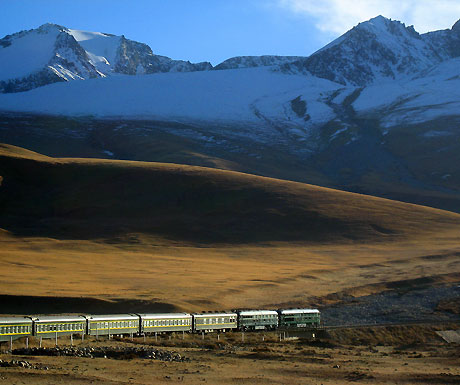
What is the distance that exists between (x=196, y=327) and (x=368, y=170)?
13847cm

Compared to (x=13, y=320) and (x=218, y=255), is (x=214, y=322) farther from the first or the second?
(x=218, y=255)

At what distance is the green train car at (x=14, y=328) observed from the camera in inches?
1313

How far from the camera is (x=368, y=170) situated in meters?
175

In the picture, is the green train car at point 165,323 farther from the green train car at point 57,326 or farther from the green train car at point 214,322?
the green train car at point 57,326

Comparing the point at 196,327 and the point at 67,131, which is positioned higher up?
the point at 67,131

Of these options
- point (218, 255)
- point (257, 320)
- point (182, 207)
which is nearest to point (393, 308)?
point (257, 320)

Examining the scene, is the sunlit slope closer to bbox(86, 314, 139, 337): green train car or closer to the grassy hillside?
the grassy hillside

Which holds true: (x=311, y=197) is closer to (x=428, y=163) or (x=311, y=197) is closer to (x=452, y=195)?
(x=452, y=195)

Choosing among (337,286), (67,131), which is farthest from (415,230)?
(67,131)

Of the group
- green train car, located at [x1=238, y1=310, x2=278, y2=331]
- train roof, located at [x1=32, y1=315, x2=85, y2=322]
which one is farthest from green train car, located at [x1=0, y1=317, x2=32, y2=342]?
green train car, located at [x1=238, y1=310, x2=278, y2=331]

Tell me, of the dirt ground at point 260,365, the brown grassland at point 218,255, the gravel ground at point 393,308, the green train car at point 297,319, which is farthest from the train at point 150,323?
the gravel ground at point 393,308

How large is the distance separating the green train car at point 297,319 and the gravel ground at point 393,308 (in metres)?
3.30

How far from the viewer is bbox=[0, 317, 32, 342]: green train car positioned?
33.3 meters

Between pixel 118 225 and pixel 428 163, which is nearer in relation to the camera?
pixel 118 225
